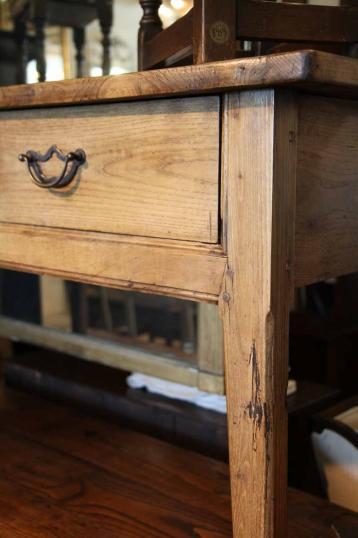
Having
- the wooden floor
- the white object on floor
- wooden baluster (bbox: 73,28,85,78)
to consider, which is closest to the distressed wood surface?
the white object on floor

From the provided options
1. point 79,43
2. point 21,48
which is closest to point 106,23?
point 79,43

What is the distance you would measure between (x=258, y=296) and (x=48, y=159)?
0.34 m

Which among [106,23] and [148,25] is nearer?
[148,25]

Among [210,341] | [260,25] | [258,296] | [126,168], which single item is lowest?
[210,341]

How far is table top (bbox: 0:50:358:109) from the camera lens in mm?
602

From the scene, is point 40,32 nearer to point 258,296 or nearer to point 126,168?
point 126,168

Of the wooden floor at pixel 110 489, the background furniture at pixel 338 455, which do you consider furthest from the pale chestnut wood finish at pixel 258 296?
Result: the background furniture at pixel 338 455

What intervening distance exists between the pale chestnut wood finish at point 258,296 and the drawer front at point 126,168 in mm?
32

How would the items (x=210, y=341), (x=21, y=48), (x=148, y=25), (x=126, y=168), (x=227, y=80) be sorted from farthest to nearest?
1. (x=21, y=48)
2. (x=210, y=341)
3. (x=148, y=25)
4. (x=126, y=168)
5. (x=227, y=80)

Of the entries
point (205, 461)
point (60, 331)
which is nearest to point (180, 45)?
point (205, 461)

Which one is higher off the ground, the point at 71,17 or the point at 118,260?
the point at 71,17

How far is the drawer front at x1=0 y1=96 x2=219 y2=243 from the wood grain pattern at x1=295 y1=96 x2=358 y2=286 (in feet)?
0.30

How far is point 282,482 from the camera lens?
708 millimetres

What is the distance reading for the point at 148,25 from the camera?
43.7 inches
